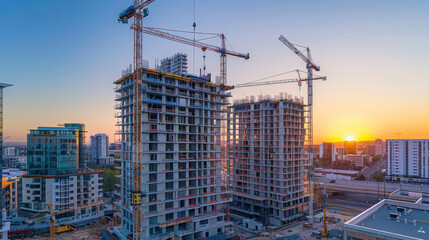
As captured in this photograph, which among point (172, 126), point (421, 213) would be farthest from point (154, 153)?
point (421, 213)

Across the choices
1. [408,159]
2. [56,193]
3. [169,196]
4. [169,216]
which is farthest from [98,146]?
[408,159]

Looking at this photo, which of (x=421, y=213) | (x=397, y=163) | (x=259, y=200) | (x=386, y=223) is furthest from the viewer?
(x=397, y=163)

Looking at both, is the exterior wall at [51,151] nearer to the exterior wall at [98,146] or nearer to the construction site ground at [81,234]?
the construction site ground at [81,234]

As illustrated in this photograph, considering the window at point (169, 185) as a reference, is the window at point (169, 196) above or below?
below

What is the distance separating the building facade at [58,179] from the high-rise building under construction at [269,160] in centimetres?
3348

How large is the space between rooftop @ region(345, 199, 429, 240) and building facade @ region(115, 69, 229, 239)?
79.2ft

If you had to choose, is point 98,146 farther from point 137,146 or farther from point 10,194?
point 137,146

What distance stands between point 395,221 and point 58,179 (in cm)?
5928

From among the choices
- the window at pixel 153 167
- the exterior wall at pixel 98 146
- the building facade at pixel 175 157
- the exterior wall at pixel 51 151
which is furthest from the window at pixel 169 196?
the exterior wall at pixel 98 146

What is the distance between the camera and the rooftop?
80.0ft

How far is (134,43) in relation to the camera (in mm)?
44844

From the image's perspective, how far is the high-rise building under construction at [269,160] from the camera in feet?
181

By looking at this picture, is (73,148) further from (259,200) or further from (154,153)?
(259,200)

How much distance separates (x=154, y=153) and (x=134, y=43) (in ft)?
66.3
